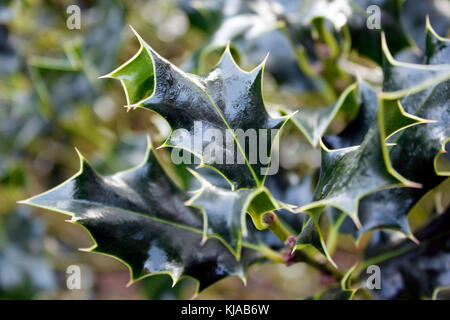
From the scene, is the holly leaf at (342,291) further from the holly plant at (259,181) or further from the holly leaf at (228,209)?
the holly leaf at (228,209)

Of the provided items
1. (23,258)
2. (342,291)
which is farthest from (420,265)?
(23,258)

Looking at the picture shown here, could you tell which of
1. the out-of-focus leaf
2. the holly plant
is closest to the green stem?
the holly plant

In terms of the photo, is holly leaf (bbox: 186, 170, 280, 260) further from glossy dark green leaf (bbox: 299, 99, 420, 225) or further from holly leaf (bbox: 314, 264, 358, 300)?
holly leaf (bbox: 314, 264, 358, 300)

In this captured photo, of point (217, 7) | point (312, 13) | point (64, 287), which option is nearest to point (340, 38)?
point (312, 13)

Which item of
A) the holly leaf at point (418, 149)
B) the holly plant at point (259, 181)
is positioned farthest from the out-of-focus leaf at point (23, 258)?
the holly leaf at point (418, 149)

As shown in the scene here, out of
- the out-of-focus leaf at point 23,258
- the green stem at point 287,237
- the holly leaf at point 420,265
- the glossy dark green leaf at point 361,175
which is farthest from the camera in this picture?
the out-of-focus leaf at point 23,258

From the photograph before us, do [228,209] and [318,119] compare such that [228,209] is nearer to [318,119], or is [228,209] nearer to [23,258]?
[318,119]
